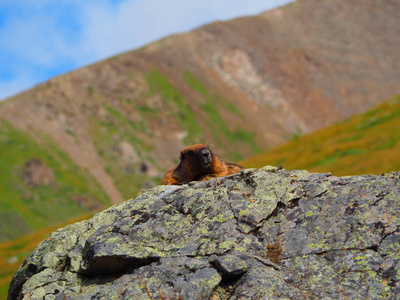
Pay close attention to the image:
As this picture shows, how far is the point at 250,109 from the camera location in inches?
4439

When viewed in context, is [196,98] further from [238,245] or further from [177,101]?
[238,245]

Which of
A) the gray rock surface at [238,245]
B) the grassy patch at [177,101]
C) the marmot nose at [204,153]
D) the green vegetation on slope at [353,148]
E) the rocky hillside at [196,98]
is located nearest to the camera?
the gray rock surface at [238,245]

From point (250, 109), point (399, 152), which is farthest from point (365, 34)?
point (399, 152)

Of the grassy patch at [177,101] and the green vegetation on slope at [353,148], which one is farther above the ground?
the grassy patch at [177,101]

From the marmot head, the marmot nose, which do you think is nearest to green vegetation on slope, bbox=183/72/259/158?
the marmot head

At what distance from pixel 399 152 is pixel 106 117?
74613 mm

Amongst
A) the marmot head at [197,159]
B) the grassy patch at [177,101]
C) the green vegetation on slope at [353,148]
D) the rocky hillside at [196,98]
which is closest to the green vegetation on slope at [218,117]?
the rocky hillside at [196,98]

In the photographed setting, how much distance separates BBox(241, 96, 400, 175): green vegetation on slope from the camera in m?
26.6

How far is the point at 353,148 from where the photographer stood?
31531 millimetres

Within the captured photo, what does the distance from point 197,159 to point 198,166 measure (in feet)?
0.56

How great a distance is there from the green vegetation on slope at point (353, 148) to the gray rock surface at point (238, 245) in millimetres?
16658

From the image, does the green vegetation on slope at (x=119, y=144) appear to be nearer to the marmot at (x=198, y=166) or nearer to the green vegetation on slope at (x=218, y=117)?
the green vegetation on slope at (x=218, y=117)

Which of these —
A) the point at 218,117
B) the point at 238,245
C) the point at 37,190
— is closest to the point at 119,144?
the point at 37,190

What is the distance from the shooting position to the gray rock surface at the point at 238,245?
272 inches
